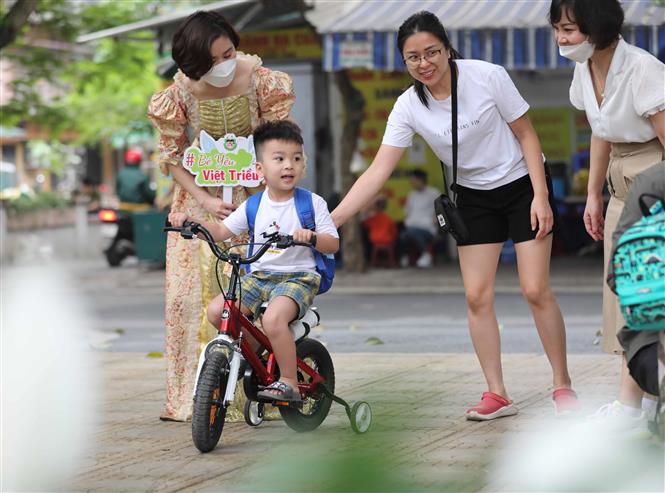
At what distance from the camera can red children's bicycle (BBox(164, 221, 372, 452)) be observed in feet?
17.0

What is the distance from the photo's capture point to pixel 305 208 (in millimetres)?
5488

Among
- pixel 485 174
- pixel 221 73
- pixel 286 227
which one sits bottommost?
pixel 286 227

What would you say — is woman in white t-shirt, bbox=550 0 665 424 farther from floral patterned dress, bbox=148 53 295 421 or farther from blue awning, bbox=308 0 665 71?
blue awning, bbox=308 0 665 71

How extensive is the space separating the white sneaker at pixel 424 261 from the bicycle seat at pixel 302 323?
46.0 feet

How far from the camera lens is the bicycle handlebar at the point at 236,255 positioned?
5.09m

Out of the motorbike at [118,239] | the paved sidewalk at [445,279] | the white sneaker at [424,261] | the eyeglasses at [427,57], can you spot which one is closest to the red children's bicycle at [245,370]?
the eyeglasses at [427,57]

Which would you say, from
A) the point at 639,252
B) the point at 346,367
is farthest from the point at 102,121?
the point at 639,252

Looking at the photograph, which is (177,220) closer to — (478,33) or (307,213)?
(307,213)

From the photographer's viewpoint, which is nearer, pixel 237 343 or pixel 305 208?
pixel 237 343

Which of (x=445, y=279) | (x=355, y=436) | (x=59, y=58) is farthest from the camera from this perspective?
(x=59, y=58)

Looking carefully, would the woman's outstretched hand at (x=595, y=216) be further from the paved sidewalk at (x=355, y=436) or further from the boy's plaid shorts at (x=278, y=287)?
the boy's plaid shorts at (x=278, y=287)

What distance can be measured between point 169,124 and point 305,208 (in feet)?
3.47

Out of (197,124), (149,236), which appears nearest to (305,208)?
(197,124)

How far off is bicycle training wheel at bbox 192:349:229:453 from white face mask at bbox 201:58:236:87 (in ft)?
4.27
